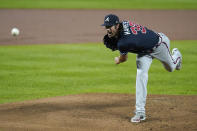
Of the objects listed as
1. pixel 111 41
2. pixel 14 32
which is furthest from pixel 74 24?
pixel 111 41

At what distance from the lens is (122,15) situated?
2458 cm

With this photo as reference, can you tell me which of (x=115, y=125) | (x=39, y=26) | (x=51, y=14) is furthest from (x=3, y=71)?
(x=51, y=14)

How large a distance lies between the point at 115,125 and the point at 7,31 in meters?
13.3

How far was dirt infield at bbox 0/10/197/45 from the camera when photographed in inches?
698

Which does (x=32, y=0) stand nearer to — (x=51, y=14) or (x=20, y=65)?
(x=51, y=14)

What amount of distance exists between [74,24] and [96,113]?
14080 millimetres

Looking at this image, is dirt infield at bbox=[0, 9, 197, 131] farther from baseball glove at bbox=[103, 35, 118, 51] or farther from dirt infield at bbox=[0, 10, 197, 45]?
dirt infield at bbox=[0, 10, 197, 45]

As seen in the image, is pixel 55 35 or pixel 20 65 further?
pixel 55 35

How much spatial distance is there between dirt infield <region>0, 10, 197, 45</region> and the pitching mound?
843 centimetres

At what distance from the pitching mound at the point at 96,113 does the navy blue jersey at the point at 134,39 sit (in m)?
1.19

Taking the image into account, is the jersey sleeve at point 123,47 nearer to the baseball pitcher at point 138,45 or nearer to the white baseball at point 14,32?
the baseball pitcher at point 138,45

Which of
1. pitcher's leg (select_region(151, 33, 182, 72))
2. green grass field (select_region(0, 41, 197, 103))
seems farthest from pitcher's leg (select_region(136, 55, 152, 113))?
green grass field (select_region(0, 41, 197, 103))

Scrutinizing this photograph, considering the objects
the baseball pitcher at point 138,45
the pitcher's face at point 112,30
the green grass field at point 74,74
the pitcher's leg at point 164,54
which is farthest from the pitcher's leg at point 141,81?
the green grass field at point 74,74

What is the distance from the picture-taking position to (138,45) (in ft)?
22.2
